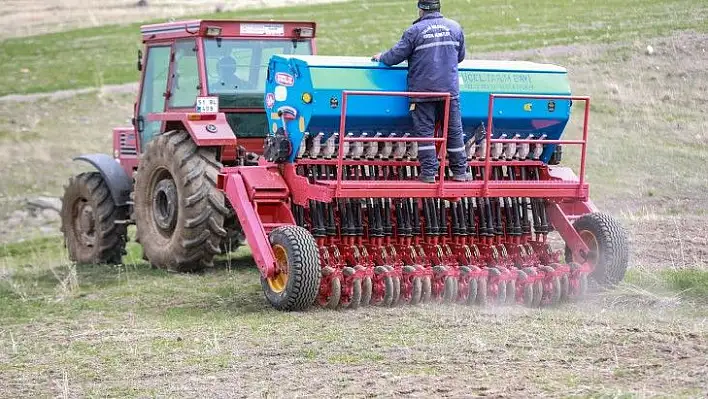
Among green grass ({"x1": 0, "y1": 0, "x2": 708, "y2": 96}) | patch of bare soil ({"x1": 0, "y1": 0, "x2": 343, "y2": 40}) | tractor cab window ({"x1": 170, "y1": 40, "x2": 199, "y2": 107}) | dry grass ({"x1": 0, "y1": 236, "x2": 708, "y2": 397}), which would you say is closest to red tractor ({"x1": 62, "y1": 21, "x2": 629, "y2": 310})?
dry grass ({"x1": 0, "y1": 236, "x2": 708, "y2": 397})

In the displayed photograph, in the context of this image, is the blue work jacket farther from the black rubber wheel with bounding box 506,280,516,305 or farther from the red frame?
the black rubber wheel with bounding box 506,280,516,305

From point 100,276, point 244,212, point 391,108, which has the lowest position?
point 100,276

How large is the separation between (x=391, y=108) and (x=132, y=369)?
3.36 metres

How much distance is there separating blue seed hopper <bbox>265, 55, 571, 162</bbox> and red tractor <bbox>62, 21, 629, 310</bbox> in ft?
0.04

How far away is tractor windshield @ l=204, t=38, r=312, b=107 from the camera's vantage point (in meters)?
12.2

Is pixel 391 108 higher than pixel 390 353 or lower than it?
higher

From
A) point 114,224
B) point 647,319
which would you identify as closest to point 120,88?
point 114,224

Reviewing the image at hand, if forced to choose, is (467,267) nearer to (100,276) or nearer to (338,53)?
(100,276)

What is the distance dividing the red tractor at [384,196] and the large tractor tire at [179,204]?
2 centimetres

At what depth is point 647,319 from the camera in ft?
28.9

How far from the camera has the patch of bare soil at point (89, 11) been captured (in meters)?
34.3

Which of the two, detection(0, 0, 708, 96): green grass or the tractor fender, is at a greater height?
detection(0, 0, 708, 96): green grass

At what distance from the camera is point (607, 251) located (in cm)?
1036

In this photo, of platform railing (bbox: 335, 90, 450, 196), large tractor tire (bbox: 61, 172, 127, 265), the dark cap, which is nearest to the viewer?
platform railing (bbox: 335, 90, 450, 196)
